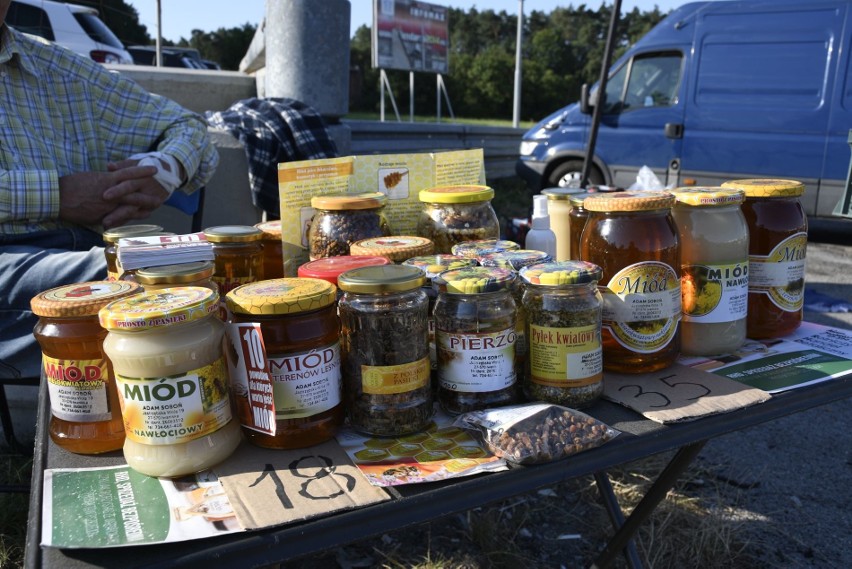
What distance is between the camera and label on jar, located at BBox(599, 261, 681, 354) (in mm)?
1137

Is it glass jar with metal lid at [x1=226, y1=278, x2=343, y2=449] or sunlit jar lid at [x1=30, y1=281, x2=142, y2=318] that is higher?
sunlit jar lid at [x1=30, y1=281, x2=142, y2=318]

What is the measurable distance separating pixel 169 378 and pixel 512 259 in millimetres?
625

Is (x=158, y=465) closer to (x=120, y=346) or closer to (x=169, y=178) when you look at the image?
(x=120, y=346)

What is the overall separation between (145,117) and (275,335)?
160 cm

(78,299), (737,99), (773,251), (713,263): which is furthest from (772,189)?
(737,99)

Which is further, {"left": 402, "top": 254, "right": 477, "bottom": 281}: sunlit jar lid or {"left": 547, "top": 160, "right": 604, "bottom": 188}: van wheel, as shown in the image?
{"left": 547, "top": 160, "right": 604, "bottom": 188}: van wheel

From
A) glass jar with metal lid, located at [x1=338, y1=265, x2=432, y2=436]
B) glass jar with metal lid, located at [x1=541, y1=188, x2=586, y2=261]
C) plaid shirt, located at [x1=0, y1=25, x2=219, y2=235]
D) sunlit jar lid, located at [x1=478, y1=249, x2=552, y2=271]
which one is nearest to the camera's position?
glass jar with metal lid, located at [x1=338, y1=265, x2=432, y2=436]

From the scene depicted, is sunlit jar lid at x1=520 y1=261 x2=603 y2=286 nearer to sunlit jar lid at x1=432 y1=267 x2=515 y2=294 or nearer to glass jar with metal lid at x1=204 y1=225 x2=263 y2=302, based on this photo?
sunlit jar lid at x1=432 y1=267 x2=515 y2=294

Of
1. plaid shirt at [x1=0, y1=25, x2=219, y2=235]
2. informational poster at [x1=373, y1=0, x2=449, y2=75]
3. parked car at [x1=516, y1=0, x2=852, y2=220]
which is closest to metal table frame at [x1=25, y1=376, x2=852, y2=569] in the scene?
plaid shirt at [x1=0, y1=25, x2=219, y2=235]

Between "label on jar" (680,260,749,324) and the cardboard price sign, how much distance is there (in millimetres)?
789

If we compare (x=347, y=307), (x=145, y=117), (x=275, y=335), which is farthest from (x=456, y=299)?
(x=145, y=117)

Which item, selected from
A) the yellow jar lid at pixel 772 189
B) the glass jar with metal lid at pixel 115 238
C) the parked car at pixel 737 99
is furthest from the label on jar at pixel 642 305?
the parked car at pixel 737 99

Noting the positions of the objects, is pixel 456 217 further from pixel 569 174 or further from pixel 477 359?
pixel 569 174

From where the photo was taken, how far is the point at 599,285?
3.89 ft
